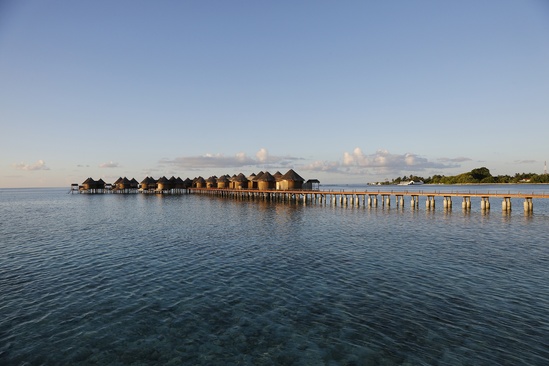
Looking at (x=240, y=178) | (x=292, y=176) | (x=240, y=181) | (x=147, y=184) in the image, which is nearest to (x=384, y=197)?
(x=292, y=176)

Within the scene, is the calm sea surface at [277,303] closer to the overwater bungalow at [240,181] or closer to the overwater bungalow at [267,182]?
the overwater bungalow at [267,182]

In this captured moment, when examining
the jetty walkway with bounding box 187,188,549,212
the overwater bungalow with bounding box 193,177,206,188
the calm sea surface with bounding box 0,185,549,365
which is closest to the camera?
the calm sea surface with bounding box 0,185,549,365

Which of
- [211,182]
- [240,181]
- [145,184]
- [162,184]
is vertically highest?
[240,181]

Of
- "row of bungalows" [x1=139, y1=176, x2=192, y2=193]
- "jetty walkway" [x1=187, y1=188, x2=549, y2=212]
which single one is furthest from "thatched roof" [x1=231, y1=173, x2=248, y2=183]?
"row of bungalows" [x1=139, y1=176, x2=192, y2=193]

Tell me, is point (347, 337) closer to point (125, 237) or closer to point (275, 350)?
point (275, 350)

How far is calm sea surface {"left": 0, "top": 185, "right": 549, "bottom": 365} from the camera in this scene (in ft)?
26.3

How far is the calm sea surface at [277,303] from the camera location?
8.03 metres

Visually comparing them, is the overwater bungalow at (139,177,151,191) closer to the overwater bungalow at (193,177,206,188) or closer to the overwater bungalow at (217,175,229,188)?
the overwater bungalow at (193,177,206,188)

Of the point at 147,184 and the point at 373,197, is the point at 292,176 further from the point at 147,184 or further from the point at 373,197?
the point at 147,184

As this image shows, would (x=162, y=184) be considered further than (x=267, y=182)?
Yes

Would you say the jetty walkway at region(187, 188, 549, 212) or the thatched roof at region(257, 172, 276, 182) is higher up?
the thatched roof at region(257, 172, 276, 182)

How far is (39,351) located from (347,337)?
8.83 m

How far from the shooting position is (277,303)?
437 inches

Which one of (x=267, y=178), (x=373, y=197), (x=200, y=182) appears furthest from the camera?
(x=200, y=182)
